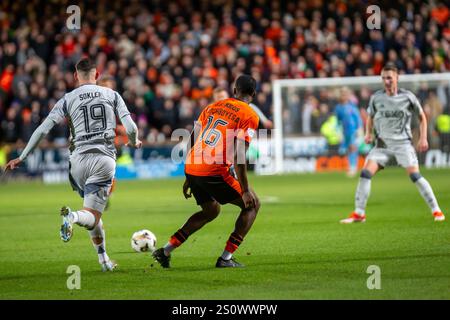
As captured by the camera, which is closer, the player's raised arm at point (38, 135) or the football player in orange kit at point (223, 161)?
the player's raised arm at point (38, 135)

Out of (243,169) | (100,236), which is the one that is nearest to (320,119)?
(100,236)

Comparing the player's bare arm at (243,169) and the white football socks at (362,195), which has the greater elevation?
the player's bare arm at (243,169)

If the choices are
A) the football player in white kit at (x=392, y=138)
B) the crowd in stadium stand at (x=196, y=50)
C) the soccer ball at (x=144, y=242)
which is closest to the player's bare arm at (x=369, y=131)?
the football player in white kit at (x=392, y=138)

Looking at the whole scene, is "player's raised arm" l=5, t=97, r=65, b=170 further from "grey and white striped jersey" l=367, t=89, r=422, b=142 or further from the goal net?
the goal net

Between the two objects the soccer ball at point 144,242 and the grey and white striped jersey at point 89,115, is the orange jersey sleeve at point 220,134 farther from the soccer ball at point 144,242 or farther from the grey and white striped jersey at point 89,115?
the soccer ball at point 144,242

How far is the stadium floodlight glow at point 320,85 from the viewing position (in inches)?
1082

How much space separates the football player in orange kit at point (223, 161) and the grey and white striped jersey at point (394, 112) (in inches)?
187

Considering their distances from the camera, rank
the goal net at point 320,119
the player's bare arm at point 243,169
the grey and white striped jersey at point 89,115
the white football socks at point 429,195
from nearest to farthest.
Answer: the player's bare arm at point 243,169
the grey and white striped jersey at point 89,115
the white football socks at point 429,195
the goal net at point 320,119

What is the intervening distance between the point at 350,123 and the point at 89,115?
16268mm

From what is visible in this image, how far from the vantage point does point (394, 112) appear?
1354 centimetres

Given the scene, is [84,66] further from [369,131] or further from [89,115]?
[369,131]

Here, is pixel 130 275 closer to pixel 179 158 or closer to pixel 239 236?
pixel 239 236

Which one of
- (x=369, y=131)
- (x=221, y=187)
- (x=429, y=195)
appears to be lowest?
(x=429, y=195)

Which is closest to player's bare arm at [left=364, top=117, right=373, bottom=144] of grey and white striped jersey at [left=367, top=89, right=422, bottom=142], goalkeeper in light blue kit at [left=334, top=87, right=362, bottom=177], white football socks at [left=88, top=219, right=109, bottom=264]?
grey and white striped jersey at [left=367, top=89, right=422, bottom=142]
